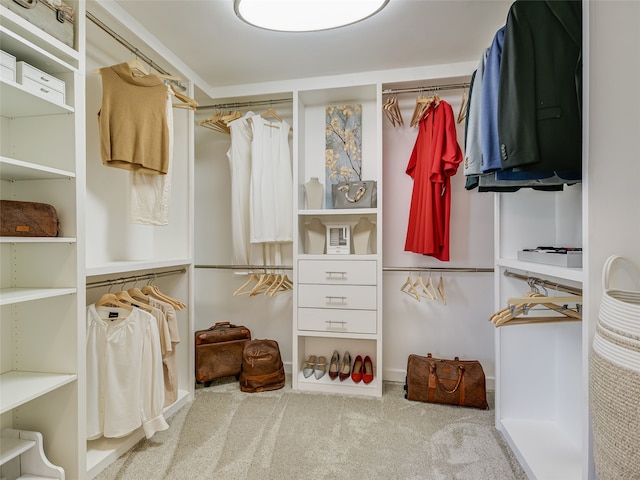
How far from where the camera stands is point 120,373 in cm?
170

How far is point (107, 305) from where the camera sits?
1.80 metres

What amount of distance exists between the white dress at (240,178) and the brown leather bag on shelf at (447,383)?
1463 millimetres

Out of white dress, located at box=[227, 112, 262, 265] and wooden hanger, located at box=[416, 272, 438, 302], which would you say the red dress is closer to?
wooden hanger, located at box=[416, 272, 438, 302]

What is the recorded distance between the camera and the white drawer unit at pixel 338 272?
2410 mm

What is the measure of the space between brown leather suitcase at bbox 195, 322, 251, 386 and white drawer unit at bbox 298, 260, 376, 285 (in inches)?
26.8

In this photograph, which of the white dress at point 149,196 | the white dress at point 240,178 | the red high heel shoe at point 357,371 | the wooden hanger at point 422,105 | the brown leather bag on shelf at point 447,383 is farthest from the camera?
the white dress at point 240,178

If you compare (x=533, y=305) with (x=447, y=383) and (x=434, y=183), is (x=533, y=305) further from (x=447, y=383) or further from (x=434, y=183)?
(x=434, y=183)

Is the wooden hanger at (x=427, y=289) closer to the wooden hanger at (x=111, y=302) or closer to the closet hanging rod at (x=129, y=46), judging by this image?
the wooden hanger at (x=111, y=302)

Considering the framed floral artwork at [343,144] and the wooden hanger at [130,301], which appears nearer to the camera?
the wooden hanger at [130,301]

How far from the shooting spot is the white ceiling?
5.90 ft

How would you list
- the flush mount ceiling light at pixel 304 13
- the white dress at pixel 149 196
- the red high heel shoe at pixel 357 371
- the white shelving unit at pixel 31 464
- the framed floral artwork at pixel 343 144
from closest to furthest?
the white shelving unit at pixel 31 464 < the flush mount ceiling light at pixel 304 13 < the white dress at pixel 149 196 < the red high heel shoe at pixel 357 371 < the framed floral artwork at pixel 343 144

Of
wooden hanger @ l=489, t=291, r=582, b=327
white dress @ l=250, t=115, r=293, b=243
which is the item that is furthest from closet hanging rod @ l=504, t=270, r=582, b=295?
white dress @ l=250, t=115, r=293, b=243

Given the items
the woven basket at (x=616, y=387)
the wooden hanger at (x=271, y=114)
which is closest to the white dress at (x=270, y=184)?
the wooden hanger at (x=271, y=114)

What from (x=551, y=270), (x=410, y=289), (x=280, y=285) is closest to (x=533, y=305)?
(x=551, y=270)
